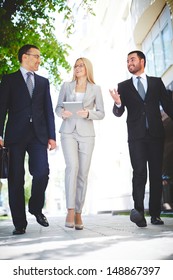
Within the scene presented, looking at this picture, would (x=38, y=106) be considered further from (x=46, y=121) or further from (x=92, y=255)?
(x=92, y=255)

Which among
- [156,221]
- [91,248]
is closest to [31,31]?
[156,221]

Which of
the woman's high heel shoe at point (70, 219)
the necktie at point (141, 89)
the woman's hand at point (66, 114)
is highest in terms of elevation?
the necktie at point (141, 89)

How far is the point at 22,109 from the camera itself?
3.57 m

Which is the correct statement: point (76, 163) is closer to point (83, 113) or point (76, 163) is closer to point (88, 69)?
point (83, 113)

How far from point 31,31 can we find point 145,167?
392cm

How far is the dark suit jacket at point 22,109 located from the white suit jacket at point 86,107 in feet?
0.74

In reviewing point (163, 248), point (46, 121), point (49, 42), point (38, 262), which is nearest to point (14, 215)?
point (46, 121)

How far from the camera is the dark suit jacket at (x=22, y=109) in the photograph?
3529mm

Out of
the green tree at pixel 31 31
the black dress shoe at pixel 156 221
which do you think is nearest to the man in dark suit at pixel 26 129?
the black dress shoe at pixel 156 221

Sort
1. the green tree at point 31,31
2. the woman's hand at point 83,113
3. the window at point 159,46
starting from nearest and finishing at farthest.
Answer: the woman's hand at point 83,113 → the green tree at point 31,31 → the window at point 159,46

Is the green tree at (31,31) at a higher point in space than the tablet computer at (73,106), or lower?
higher

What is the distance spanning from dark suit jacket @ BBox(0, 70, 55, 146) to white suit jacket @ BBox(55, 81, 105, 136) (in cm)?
23

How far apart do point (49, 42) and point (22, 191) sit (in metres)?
4.10

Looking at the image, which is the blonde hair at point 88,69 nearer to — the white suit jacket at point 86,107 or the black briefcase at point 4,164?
the white suit jacket at point 86,107
